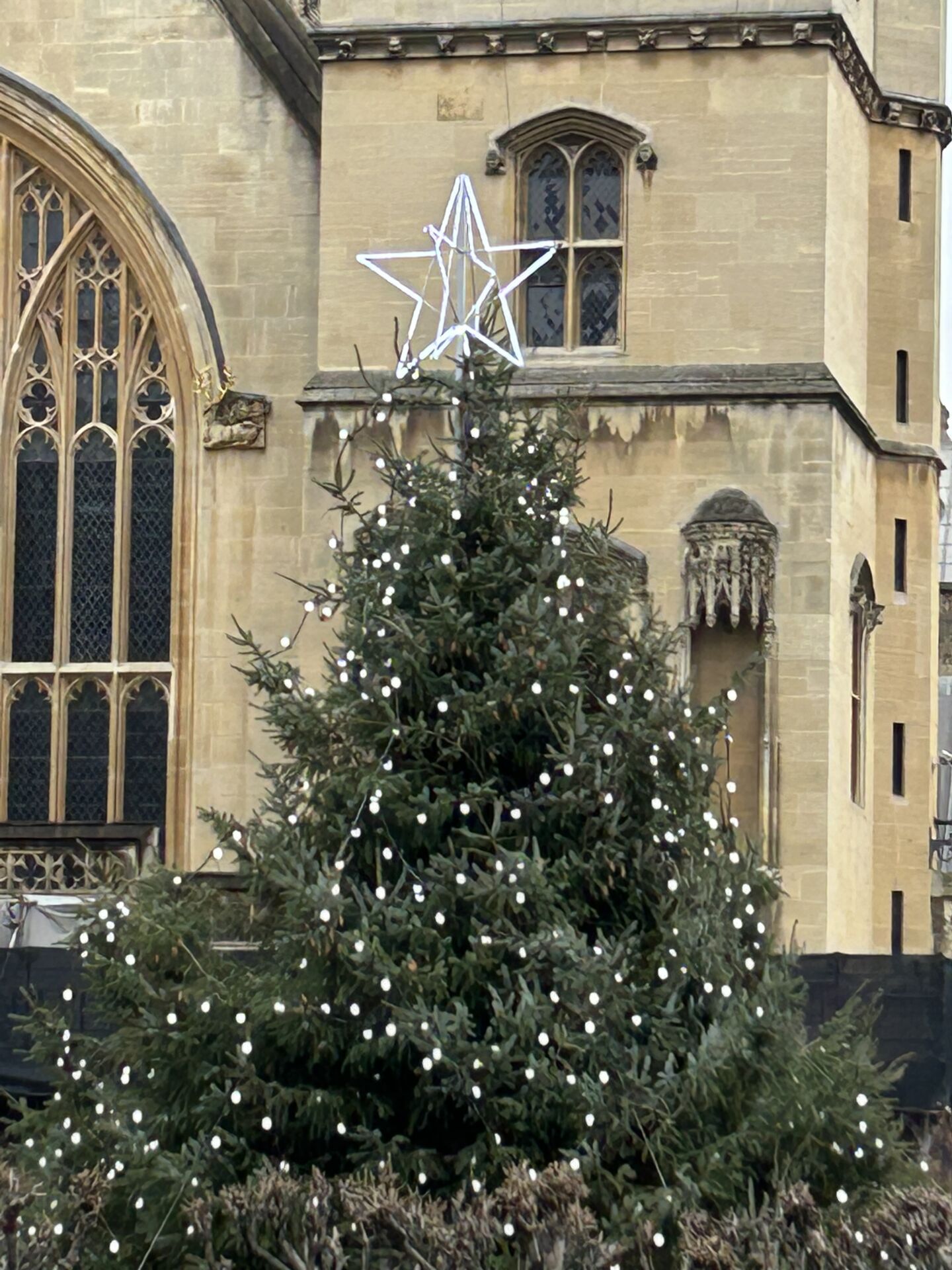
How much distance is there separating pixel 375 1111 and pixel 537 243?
10.7 metres

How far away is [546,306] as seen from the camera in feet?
85.1

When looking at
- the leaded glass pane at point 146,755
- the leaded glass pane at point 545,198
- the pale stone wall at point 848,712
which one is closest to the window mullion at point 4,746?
the leaded glass pane at point 146,755

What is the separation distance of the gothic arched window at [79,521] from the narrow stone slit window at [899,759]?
635 cm

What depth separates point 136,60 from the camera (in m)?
27.6

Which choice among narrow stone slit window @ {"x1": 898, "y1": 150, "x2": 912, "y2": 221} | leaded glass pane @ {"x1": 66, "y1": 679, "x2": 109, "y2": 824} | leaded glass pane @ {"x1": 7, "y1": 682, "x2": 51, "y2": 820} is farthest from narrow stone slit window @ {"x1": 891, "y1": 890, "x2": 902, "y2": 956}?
leaded glass pane @ {"x1": 7, "y1": 682, "x2": 51, "y2": 820}

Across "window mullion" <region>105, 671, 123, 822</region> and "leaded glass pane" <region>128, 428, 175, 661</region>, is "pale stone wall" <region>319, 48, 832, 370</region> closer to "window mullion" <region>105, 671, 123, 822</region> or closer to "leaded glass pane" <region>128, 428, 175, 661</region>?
"leaded glass pane" <region>128, 428, 175, 661</region>

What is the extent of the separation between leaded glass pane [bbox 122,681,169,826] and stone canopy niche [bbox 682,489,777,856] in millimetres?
5145

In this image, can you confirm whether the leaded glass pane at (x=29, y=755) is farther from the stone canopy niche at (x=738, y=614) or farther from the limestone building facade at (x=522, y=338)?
the stone canopy niche at (x=738, y=614)

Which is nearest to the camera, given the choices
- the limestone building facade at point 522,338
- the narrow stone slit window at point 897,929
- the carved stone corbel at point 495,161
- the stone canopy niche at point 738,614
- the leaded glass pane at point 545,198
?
the stone canopy niche at point 738,614

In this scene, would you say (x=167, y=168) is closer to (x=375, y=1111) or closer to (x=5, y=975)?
(x=5, y=975)

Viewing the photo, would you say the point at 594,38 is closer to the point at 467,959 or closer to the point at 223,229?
the point at 223,229

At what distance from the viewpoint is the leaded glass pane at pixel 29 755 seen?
27703mm

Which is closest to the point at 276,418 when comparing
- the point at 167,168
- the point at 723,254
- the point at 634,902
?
the point at 167,168

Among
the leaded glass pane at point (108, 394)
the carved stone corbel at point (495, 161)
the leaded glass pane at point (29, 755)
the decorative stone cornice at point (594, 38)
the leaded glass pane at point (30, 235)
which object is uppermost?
the decorative stone cornice at point (594, 38)
